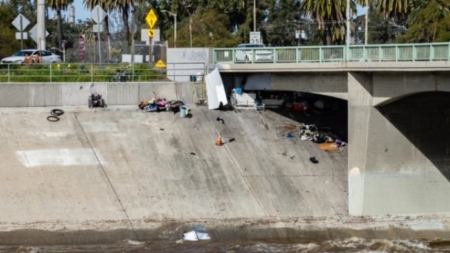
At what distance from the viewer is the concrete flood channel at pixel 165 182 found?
30188 millimetres

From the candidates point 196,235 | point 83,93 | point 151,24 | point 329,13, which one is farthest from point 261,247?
point 329,13

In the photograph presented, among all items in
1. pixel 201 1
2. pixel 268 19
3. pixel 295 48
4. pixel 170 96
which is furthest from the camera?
pixel 268 19

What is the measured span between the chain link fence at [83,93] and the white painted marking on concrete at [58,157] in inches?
192

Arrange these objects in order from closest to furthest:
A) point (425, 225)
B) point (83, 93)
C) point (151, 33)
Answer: point (425, 225)
point (83, 93)
point (151, 33)

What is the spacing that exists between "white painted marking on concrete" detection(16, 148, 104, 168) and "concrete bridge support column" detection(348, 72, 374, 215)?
31.8 ft

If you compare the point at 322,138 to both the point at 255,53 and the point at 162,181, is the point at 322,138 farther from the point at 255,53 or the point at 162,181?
the point at 162,181

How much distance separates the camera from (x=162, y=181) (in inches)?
1303

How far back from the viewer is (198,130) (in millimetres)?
37125

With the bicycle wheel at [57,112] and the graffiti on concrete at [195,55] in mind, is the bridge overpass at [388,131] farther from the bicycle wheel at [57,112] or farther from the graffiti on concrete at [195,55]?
the bicycle wheel at [57,112]

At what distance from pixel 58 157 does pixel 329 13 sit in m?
34.5

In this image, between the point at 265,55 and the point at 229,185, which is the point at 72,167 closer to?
the point at 229,185

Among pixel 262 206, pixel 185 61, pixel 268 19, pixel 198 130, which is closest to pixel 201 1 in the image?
pixel 268 19

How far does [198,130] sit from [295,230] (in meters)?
7.94

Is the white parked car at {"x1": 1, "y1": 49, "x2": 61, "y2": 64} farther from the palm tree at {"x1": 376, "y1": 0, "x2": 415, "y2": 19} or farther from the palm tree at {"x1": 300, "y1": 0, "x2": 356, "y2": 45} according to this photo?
the palm tree at {"x1": 376, "y1": 0, "x2": 415, "y2": 19}
